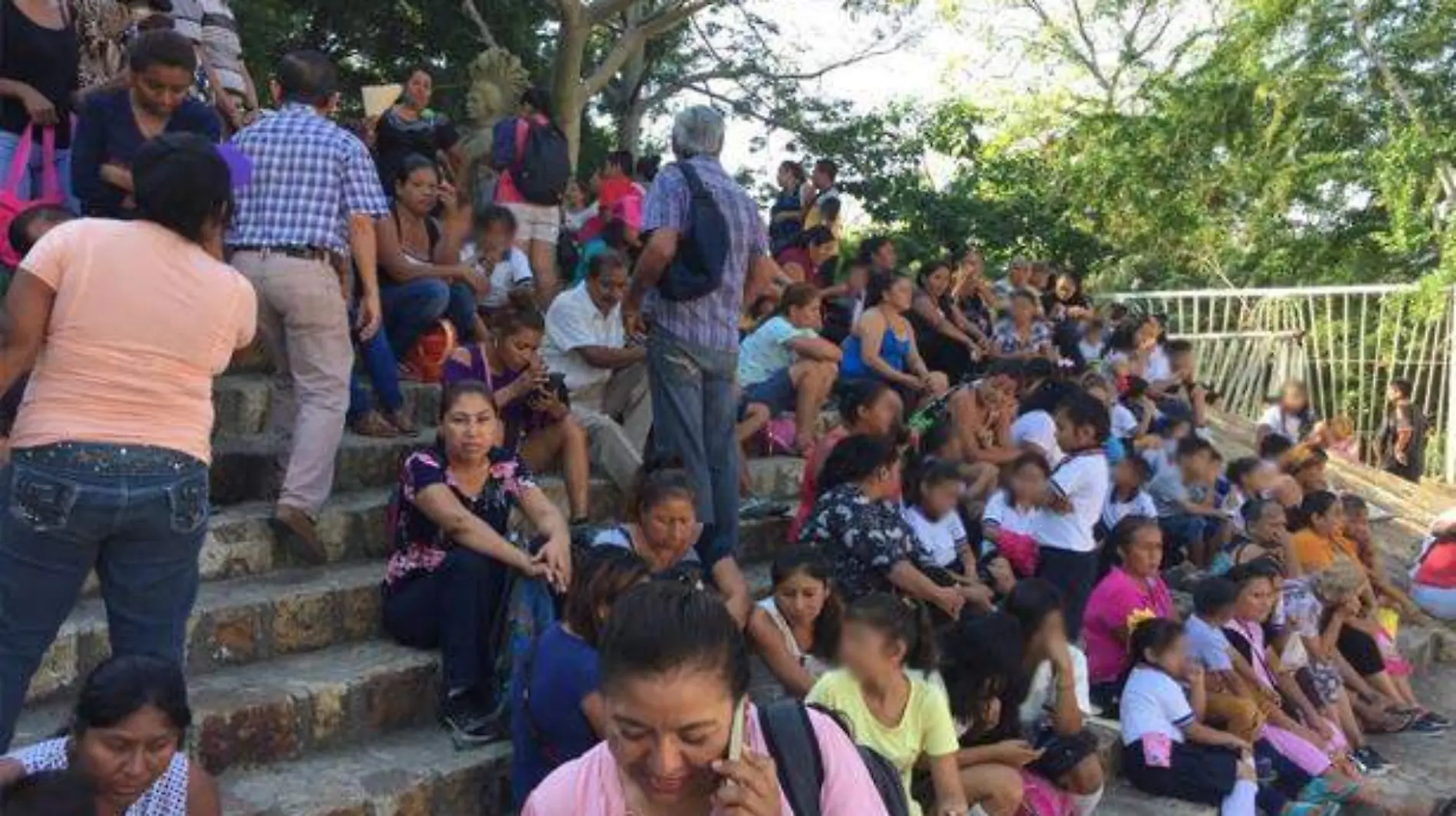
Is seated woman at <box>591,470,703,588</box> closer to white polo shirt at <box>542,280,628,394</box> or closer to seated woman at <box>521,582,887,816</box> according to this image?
white polo shirt at <box>542,280,628,394</box>

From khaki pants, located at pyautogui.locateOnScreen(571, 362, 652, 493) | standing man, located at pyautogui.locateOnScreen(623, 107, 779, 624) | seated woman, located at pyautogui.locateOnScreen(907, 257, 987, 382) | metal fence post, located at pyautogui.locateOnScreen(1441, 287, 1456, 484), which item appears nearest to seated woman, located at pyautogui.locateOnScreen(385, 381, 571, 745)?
standing man, located at pyautogui.locateOnScreen(623, 107, 779, 624)

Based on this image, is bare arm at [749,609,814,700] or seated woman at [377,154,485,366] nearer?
bare arm at [749,609,814,700]

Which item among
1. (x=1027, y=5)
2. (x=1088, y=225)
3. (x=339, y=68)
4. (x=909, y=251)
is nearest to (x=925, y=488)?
(x=909, y=251)

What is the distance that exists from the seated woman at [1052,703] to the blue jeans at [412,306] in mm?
2587

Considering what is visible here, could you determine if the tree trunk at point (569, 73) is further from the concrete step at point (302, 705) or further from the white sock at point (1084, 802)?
the concrete step at point (302, 705)

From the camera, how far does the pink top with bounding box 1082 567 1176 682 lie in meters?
6.41

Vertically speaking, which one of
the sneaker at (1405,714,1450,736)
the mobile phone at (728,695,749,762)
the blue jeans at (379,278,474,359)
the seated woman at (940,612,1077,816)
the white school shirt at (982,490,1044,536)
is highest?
the blue jeans at (379,278,474,359)

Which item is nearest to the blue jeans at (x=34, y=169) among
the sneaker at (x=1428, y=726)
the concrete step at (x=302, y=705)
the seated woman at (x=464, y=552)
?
the seated woman at (x=464, y=552)

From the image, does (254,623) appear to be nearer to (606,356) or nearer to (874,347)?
(606,356)

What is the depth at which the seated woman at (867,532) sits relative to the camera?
5.48m

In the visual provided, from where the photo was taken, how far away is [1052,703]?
5.35 metres

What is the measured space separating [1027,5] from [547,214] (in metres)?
19.5

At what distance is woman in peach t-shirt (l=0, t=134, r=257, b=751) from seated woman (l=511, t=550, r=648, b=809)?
0.99 m

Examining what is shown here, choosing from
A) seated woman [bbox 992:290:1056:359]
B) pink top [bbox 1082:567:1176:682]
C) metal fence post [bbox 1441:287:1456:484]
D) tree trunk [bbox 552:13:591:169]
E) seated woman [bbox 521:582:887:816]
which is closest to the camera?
seated woman [bbox 521:582:887:816]
